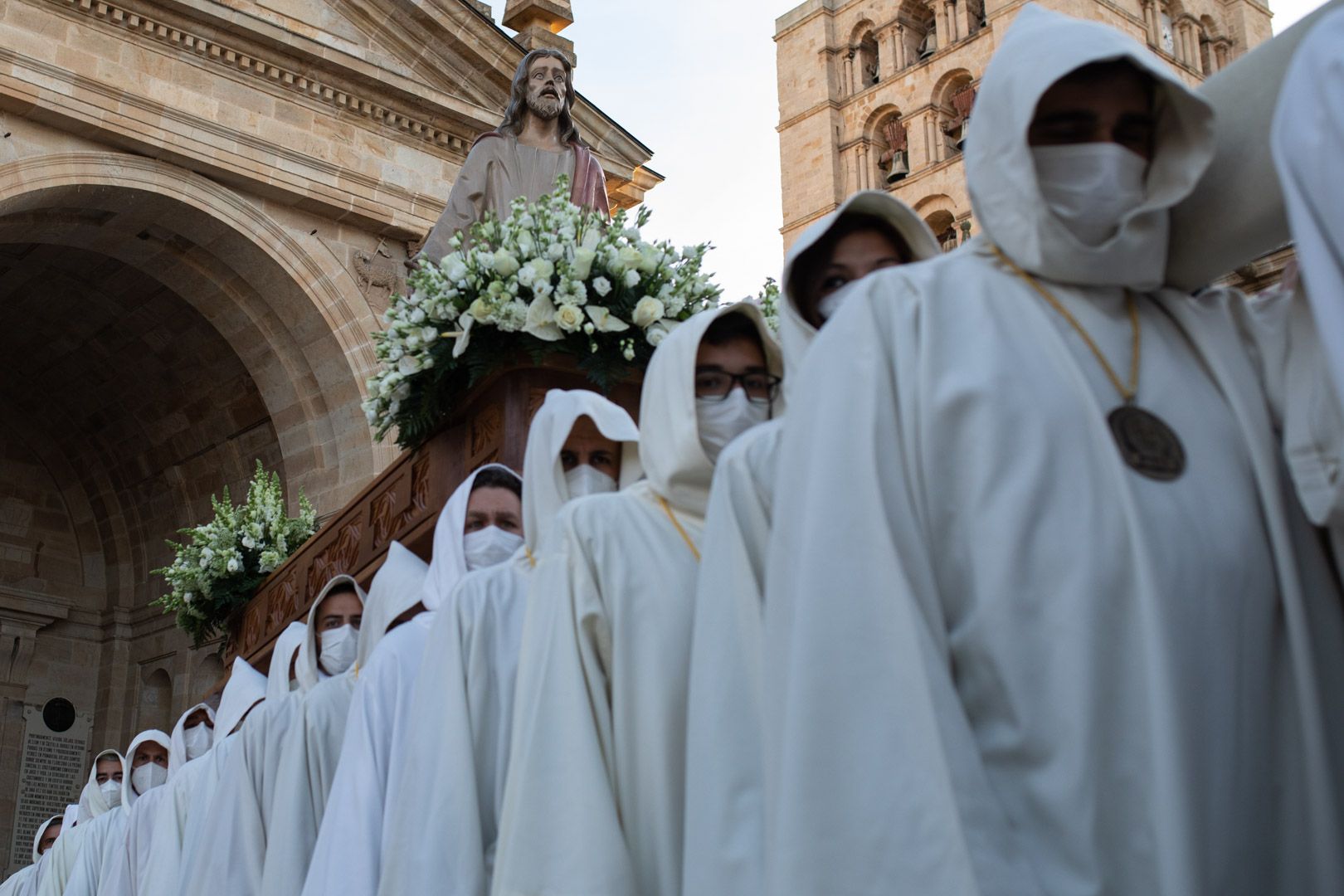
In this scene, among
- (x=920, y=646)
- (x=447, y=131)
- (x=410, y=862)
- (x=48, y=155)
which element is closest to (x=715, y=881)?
(x=920, y=646)

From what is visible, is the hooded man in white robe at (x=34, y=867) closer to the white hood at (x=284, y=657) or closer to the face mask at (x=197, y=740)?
the face mask at (x=197, y=740)

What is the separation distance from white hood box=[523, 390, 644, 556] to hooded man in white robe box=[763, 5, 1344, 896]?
196 cm

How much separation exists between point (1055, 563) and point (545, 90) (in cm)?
593

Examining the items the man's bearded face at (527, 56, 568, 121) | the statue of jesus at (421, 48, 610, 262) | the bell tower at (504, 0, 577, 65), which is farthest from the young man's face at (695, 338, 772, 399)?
the bell tower at (504, 0, 577, 65)

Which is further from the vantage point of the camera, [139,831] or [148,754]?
[148,754]

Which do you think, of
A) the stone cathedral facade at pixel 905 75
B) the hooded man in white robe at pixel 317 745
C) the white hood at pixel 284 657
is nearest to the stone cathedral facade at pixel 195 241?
the white hood at pixel 284 657

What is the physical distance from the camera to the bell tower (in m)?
14.9

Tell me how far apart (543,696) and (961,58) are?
3832 centimetres

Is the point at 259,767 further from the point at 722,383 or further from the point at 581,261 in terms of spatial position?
the point at 722,383

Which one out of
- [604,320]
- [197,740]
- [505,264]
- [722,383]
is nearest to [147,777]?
[197,740]

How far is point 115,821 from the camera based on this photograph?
10.2 meters

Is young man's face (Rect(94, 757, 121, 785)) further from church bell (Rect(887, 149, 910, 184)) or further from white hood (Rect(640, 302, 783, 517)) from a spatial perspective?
church bell (Rect(887, 149, 910, 184))

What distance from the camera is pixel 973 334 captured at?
213 centimetres

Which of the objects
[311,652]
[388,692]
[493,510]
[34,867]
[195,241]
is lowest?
[34,867]
